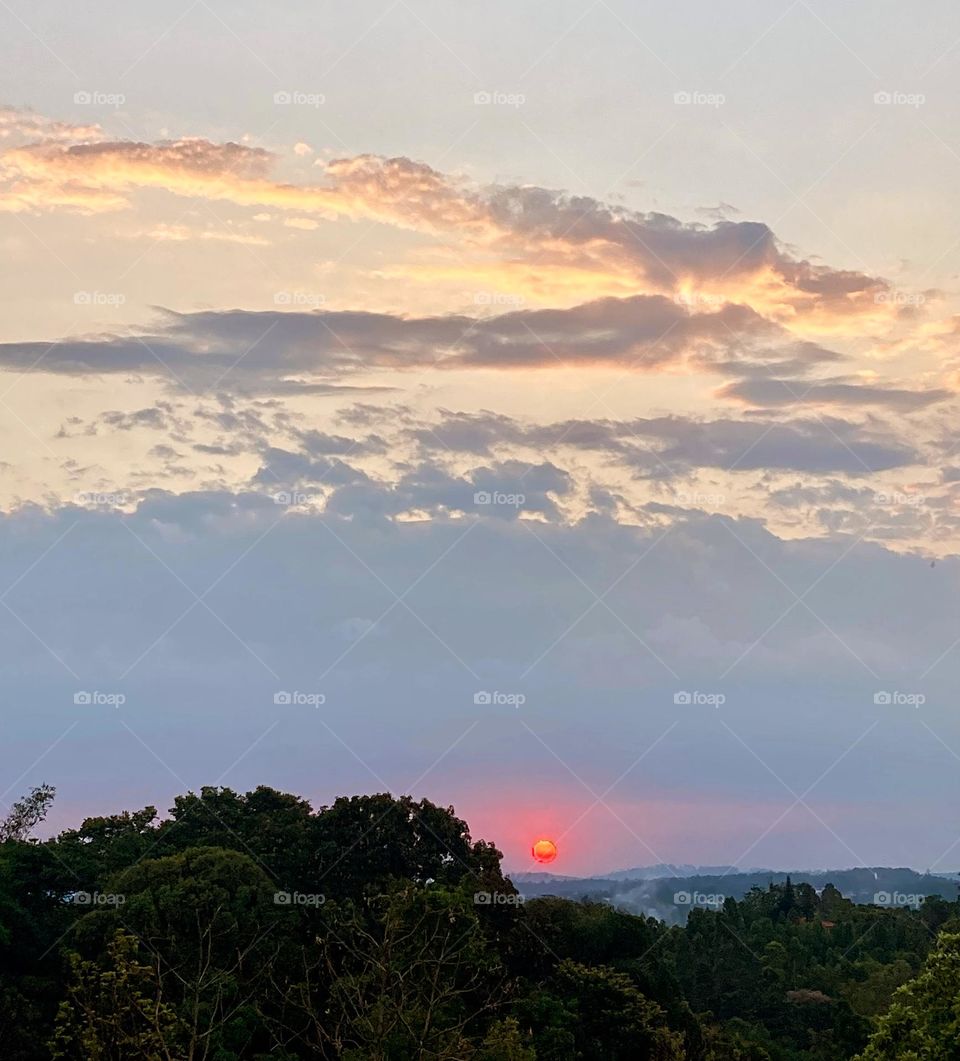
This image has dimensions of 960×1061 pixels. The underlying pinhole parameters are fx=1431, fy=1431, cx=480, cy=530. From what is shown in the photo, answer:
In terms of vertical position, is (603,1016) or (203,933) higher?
(203,933)

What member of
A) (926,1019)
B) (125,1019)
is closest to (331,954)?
(125,1019)

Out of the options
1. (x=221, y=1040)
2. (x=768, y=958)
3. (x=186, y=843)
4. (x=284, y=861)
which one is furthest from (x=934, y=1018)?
(x=768, y=958)

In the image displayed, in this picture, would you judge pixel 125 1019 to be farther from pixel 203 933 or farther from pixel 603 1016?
pixel 603 1016

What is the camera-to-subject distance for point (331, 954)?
145 ft

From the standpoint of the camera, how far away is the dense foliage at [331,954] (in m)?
31.7

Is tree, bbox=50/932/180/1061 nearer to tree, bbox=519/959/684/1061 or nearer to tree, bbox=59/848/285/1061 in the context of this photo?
tree, bbox=59/848/285/1061

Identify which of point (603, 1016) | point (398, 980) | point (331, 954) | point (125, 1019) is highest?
point (331, 954)

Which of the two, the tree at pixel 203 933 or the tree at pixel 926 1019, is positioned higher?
the tree at pixel 203 933

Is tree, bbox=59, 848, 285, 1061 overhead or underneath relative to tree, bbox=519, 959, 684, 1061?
overhead

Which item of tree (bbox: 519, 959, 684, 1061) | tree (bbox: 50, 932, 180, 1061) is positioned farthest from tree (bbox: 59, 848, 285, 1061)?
tree (bbox: 519, 959, 684, 1061)

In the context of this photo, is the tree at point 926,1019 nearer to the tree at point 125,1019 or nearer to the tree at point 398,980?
the tree at point 398,980

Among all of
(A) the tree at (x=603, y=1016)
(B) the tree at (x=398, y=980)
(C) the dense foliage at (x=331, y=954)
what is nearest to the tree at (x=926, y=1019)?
(C) the dense foliage at (x=331, y=954)

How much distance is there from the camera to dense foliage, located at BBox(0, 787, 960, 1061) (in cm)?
3167

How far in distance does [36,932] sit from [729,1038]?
26.2 metres
